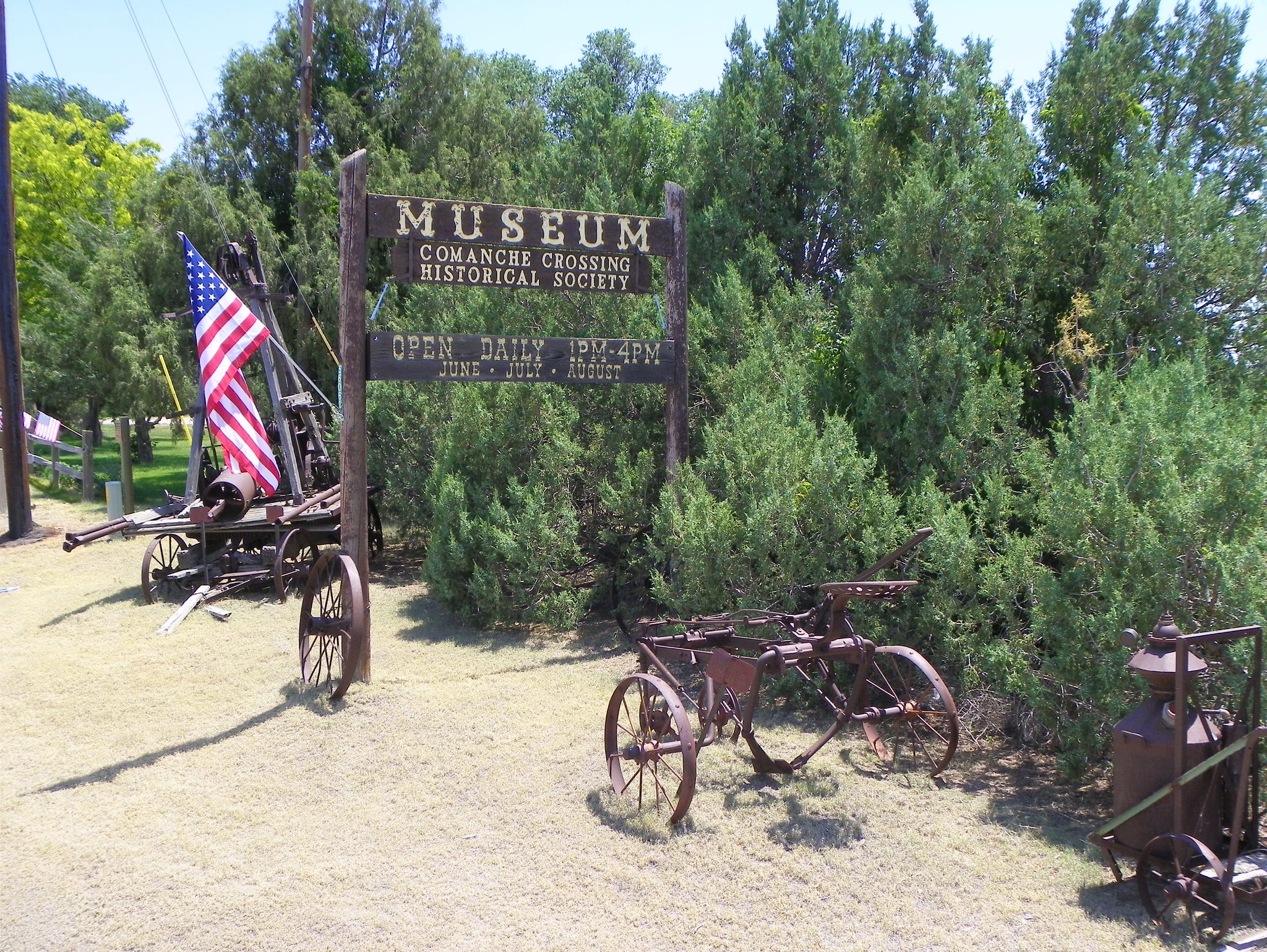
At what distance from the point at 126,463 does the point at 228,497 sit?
666 cm

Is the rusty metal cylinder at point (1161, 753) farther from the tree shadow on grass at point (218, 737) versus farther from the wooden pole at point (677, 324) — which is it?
the tree shadow on grass at point (218, 737)

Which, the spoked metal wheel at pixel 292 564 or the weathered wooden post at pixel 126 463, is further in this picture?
the weathered wooden post at pixel 126 463

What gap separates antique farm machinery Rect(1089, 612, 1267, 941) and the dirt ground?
0.22m

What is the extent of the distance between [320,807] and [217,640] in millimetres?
3897

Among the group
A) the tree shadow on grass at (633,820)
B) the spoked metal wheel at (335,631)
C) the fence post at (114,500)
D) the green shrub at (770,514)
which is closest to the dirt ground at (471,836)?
the tree shadow on grass at (633,820)

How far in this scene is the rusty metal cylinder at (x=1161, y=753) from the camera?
3801 mm

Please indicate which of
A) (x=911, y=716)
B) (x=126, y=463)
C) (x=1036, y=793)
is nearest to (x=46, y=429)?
(x=126, y=463)

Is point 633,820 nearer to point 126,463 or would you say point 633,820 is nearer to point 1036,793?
point 1036,793

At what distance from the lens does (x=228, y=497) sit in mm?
9656

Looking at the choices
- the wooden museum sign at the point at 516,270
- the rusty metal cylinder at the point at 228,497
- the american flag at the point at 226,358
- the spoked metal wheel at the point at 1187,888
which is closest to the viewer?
the spoked metal wheel at the point at 1187,888

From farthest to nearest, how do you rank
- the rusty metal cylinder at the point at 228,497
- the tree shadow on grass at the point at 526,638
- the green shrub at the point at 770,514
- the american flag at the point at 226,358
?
the american flag at the point at 226,358 < the rusty metal cylinder at the point at 228,497 < the tree shadow on grass at the point at 526,638 < the green shrub at the point at 770,514

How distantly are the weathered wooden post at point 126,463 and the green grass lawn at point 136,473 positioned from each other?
79 cm

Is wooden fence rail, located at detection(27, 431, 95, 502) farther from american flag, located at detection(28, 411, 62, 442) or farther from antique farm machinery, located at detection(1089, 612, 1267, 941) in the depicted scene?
antique farm machinery, located at detection(1089, 612, 1267, 941)

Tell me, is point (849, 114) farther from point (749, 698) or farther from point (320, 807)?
point (320, 807)
